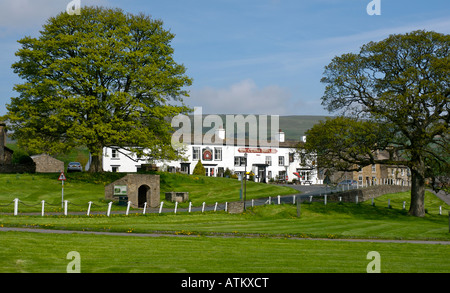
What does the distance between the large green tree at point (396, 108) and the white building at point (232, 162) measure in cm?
3574

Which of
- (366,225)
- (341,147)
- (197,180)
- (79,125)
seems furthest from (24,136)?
(366,225)

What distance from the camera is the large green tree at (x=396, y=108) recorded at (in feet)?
135

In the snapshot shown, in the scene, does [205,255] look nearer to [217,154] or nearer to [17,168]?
[17,168]

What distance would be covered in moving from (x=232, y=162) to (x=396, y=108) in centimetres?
4766

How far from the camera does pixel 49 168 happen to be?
79750mm

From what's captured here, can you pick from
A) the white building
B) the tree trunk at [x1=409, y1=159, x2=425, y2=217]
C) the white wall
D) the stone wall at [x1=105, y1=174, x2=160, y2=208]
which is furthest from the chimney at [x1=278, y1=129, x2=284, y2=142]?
the stone wall at [x1=105, y1=174, x2=160, y2=208]

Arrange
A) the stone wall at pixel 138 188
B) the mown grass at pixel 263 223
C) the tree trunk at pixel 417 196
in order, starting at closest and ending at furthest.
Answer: the mown grass at pixel 263 223 < the stone wall at pixel 138 188 < the tree trunk at pixel 417 196

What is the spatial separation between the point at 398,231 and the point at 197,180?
3566 centimetres

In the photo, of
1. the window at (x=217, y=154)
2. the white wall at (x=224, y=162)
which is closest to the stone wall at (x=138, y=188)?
the white wall at (x=224, y=162)

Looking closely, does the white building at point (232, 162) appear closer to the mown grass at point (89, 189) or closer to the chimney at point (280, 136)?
the chimney at point (280, 136)

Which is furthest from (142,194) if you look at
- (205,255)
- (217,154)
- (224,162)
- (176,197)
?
(224,162)

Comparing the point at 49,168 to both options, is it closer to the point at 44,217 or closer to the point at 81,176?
the point at 81,176
